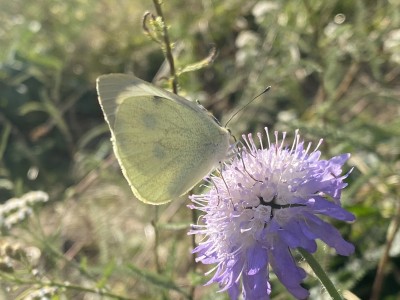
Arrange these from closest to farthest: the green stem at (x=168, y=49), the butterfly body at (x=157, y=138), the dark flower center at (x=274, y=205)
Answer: the dark flower center at (x=274, y=205)
the green stem at (x=168, y=49)
the butterfly body at (x=157, y=138)

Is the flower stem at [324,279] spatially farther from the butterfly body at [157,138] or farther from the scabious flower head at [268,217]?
the butterfly body at [157,138]

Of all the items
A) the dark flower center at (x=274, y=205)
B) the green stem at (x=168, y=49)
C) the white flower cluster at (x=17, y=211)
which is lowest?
the white flower cluster at (x=17, y=211)

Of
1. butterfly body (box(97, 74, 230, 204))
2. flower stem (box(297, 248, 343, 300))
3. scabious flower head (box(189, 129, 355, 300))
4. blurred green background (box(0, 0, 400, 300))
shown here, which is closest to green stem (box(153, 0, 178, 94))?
butterfly body (box(97, 74, 230, 204))

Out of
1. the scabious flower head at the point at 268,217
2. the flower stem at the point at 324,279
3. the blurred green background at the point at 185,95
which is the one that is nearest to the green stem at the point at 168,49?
the scabious flower head at the point at 268,217

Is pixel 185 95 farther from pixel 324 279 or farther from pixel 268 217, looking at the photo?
pixel 324 279

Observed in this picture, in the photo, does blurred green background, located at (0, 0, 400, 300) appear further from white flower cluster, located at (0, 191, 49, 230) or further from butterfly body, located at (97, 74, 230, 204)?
butterfly body, located at (97, 74, 230, 204)

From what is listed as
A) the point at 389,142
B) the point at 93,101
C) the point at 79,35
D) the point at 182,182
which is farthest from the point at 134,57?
the point at 182,182

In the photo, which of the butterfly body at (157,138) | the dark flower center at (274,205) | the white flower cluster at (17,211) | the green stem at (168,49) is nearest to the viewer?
the dark flower center at (274,205)
